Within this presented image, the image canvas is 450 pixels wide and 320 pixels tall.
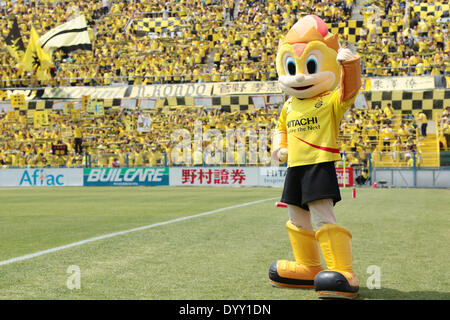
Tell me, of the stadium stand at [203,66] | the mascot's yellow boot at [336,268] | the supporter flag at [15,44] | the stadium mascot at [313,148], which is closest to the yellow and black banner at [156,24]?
the stadium stand at [203,66]

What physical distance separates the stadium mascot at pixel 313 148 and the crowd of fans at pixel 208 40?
21.5 meters

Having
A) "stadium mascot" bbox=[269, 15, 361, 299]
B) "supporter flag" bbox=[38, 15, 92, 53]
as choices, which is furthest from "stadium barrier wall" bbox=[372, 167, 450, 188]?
"stadium mascot" bbox=[269, 15, 361, 299]

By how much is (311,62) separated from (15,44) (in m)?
29.9

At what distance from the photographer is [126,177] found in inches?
951

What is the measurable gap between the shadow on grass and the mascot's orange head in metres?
1.49

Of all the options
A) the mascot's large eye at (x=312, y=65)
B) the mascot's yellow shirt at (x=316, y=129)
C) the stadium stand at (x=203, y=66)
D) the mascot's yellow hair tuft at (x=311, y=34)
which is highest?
the stadium stand at (x=203, y=66)

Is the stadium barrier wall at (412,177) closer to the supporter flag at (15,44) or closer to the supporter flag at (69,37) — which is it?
the supporter flag at (69,37)

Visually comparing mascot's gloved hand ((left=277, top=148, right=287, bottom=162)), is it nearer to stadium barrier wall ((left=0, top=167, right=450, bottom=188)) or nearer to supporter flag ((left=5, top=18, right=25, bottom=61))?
stadium barrier wall ((left=0, top=167, right=450, bottom=188))

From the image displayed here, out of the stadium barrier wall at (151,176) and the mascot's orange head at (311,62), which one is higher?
the mascot's orange head at (311,62)

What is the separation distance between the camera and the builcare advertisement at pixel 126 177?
2369cm

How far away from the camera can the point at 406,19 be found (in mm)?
26203

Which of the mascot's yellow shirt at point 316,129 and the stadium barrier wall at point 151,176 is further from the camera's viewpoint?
the stadium barrier wall at point 151,176

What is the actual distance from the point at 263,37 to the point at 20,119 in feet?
41.8

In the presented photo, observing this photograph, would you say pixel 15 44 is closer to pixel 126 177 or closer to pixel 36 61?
pixel 36 61
